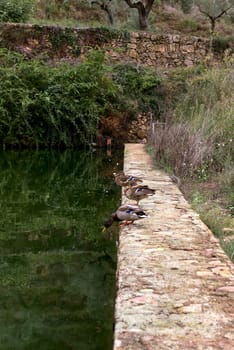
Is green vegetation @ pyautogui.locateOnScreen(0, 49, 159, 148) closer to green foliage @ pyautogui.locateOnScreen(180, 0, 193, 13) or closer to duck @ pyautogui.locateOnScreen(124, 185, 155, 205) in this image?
duck @ pyautogui.locateOnScreen(124, 185, 155, 205)

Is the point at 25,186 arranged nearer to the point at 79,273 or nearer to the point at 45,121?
the point at 79,273

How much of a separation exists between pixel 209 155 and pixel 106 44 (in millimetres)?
10271

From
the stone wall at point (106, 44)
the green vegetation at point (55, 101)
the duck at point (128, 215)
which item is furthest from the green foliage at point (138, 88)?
the duck at point (128, 215)

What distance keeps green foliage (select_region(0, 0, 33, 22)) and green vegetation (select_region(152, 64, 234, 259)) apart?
7.58 meters

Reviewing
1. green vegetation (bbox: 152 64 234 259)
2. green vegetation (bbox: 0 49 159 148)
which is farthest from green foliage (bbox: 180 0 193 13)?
green vegetation (bbox: 152 64 234 259)

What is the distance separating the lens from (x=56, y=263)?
4.84 metres

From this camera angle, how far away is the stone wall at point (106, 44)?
16344 millimetres

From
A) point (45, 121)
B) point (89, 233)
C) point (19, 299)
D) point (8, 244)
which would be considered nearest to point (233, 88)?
point (45, 121)

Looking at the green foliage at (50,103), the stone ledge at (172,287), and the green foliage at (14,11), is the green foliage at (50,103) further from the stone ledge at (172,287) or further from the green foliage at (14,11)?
the stone ledge at (172,287)

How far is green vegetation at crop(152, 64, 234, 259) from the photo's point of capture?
5.74 m

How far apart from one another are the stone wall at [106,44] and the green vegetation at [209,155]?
5.88m

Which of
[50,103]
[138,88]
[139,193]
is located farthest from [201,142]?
[138,88]

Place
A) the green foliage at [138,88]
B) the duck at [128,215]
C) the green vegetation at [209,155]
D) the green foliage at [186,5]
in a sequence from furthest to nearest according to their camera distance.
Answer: the green foliage at [186,5] < the green foliage at [138,88] < the green vegetation at [209,155] < the duck at [128,215]

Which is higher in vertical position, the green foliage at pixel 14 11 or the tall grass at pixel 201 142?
the green foliage at pixel 14 11
